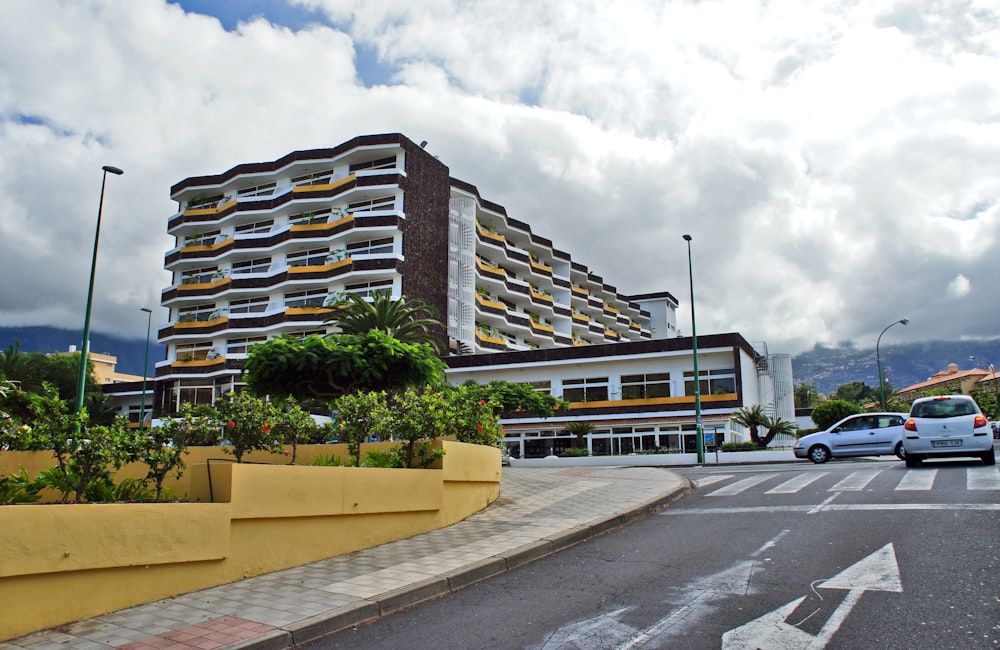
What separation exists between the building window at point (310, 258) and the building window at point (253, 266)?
2284 millimetres

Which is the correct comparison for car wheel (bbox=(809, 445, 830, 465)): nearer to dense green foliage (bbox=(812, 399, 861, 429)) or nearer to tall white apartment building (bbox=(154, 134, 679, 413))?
dense green foliage (bbox=(812, 399, 861, 429))

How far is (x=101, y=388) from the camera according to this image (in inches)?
2662

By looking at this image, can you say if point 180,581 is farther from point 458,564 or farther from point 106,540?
point 458,564

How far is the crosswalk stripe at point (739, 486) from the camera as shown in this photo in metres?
14.3

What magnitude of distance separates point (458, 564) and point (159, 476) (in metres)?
3.21

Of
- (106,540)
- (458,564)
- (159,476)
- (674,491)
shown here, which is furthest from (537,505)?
(106,540)

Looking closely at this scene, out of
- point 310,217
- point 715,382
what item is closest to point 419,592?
point 715,382

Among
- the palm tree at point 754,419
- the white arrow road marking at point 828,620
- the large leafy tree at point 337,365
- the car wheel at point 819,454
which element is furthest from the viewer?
the palm tree at point 754,419

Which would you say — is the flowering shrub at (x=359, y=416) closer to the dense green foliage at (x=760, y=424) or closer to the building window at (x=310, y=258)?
the dense green foliage at (x=760, y=424)

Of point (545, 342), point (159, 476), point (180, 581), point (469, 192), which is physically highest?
point (469, 192)

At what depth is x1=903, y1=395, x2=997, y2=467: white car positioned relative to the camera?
16500 millimetres

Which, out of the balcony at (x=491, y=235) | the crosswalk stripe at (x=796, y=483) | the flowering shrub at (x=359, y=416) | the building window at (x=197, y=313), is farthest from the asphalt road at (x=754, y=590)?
the balcony at (x=491, y=235)

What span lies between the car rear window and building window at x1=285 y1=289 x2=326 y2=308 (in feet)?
145

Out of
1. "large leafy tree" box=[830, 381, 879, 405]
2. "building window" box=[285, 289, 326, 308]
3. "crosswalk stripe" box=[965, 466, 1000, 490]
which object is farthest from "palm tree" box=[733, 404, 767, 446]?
"large leafy tree" box=[830, 381, 879, 405]
